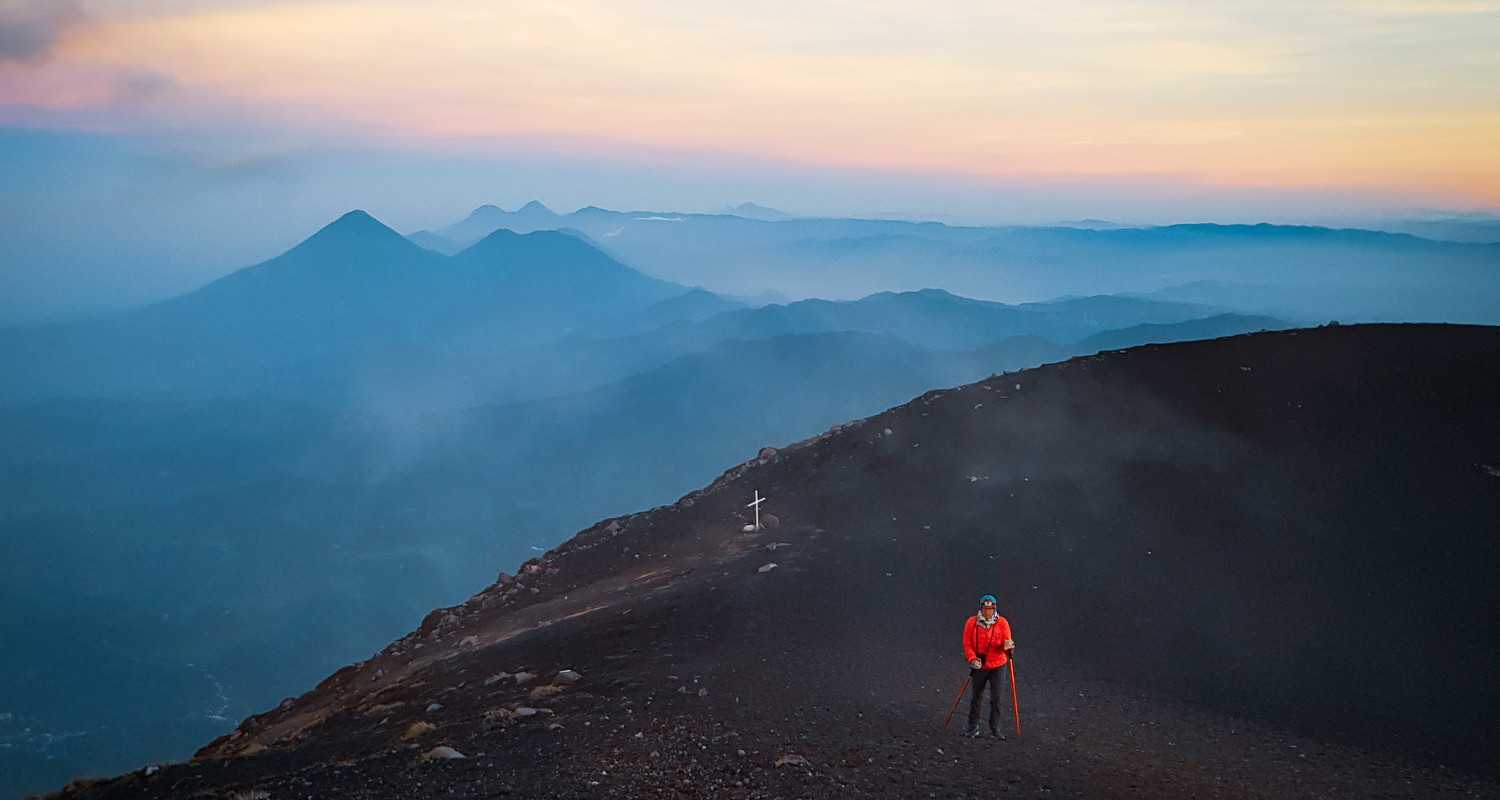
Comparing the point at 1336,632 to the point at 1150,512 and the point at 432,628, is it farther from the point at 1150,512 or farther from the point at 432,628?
the point at 432,628

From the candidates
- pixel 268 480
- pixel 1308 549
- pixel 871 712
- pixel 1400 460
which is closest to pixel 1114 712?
pixel 871 712

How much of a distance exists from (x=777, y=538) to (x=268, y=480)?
174m

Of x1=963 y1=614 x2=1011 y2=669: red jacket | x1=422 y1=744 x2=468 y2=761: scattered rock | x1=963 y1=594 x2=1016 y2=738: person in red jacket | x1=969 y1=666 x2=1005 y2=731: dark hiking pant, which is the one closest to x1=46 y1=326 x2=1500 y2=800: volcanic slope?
x1=422 y1=744 x2=468 y2=761: scattered rock

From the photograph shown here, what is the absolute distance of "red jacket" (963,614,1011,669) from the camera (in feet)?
30.5

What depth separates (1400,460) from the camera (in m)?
18.4

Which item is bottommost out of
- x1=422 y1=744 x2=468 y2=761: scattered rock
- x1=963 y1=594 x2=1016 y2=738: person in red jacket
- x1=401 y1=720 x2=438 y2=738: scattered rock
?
x1=401 y1=720 x2=438 y2=738: scattered rock

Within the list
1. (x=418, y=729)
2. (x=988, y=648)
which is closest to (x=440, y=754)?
(x=418, y=729)

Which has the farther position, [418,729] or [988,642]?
[418,729]

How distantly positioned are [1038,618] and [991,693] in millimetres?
5653

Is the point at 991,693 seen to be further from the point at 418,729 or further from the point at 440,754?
the point at 418,729

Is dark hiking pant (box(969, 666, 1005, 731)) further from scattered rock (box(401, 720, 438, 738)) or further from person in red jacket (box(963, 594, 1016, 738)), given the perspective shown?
scattered rock (box(401, 720, 438, 738))

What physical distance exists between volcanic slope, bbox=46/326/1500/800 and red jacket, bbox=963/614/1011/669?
108 centimetres

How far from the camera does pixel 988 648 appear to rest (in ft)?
30.7

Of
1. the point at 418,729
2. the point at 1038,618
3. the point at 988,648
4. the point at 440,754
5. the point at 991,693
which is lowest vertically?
the point at 1038,618
